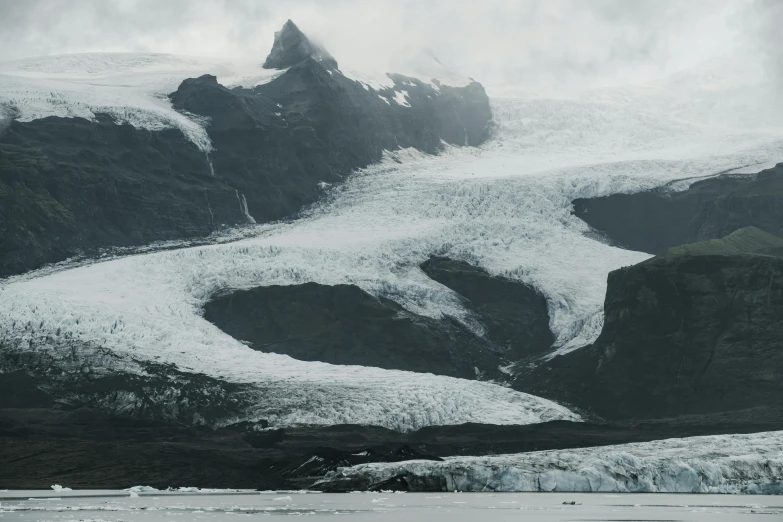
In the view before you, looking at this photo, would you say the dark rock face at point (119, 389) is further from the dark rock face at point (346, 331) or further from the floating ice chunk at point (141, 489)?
the floating ice chunk at point (141, 489)

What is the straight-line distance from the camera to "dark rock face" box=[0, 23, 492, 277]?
126 m

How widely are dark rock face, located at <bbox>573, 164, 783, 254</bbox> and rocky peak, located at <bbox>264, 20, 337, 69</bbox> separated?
143ft

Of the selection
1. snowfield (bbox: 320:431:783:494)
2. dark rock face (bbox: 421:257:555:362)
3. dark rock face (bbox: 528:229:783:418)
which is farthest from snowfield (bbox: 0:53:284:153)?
snowfield (bbox: 320:431:783:494)

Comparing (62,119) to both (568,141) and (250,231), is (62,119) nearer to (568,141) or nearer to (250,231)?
(250,231)

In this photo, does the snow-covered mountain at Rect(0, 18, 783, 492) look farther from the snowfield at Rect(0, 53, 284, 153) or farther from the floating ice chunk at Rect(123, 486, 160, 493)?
the floating ice chunk at Rect(123, 486, 160, 493)

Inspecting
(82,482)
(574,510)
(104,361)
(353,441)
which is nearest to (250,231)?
(104,361)

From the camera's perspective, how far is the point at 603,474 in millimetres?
66938

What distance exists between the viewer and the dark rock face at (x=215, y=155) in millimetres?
125875

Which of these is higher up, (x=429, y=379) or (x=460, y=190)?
(x=460, y=190)

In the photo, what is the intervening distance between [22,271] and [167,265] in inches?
582

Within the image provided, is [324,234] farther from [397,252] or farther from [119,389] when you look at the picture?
[119,389]

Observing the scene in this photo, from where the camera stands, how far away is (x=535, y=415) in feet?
305

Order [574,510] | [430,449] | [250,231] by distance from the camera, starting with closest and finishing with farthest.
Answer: [574,510], [430,449], [250,231]

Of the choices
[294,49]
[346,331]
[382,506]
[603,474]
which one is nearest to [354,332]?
[346,331]
